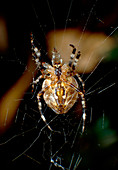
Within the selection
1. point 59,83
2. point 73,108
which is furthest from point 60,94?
point 73,108

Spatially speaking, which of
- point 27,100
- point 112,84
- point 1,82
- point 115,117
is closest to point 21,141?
point 27,100

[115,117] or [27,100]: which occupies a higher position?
[27,100]

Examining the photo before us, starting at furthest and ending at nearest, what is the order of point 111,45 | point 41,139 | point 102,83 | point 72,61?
point 41,139, point 102,83, point 111,45, point 72,61

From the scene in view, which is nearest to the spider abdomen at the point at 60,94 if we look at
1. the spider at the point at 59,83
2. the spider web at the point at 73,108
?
the spider at the point at 59,83

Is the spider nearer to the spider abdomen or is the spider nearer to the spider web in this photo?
the spider abdomen

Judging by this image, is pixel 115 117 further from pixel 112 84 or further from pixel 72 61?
pixel 72 61

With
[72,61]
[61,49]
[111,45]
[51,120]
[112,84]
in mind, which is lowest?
[51,120]

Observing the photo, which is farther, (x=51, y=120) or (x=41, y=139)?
(x=41, y=139)

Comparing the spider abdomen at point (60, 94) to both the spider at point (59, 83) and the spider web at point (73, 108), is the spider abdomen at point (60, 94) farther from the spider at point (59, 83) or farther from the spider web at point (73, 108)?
the spider web at point (73, 108)
